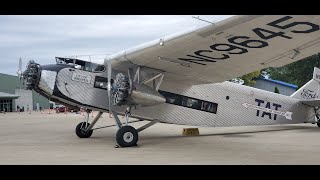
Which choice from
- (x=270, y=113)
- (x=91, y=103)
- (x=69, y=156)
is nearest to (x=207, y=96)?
(x=270, y=113)

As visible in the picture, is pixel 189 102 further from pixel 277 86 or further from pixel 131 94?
pixel 277 86

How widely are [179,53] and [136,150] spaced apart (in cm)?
297

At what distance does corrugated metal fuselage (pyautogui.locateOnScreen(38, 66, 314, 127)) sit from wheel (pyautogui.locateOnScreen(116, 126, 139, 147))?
1.25 metres

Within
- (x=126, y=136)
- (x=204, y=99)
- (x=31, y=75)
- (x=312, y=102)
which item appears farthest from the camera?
(x=312, y=102)

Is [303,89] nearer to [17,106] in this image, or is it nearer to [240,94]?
[240,94]

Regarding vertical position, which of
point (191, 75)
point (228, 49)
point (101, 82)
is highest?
point (228, 49)

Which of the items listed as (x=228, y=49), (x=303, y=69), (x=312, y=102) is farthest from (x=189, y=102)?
(x=303, y=69)

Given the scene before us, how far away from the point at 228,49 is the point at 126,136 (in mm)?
3946

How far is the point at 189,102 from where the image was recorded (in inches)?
527

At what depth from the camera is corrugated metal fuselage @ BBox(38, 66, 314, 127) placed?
38.1 feet

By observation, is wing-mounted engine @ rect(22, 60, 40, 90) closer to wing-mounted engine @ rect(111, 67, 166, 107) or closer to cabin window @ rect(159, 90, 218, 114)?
wing-mounted engine @ rect(111, 67, 166, 107)

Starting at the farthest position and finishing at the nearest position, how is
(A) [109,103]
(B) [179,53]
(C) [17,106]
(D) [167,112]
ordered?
1. (C) [17,106]
2. (D) [167,112]
3. (A) [109,103]
4. (B) [179,53]

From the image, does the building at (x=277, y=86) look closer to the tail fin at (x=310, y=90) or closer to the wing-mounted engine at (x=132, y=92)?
the tail fin at (x=310, y=90)

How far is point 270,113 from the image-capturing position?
50.2ft
